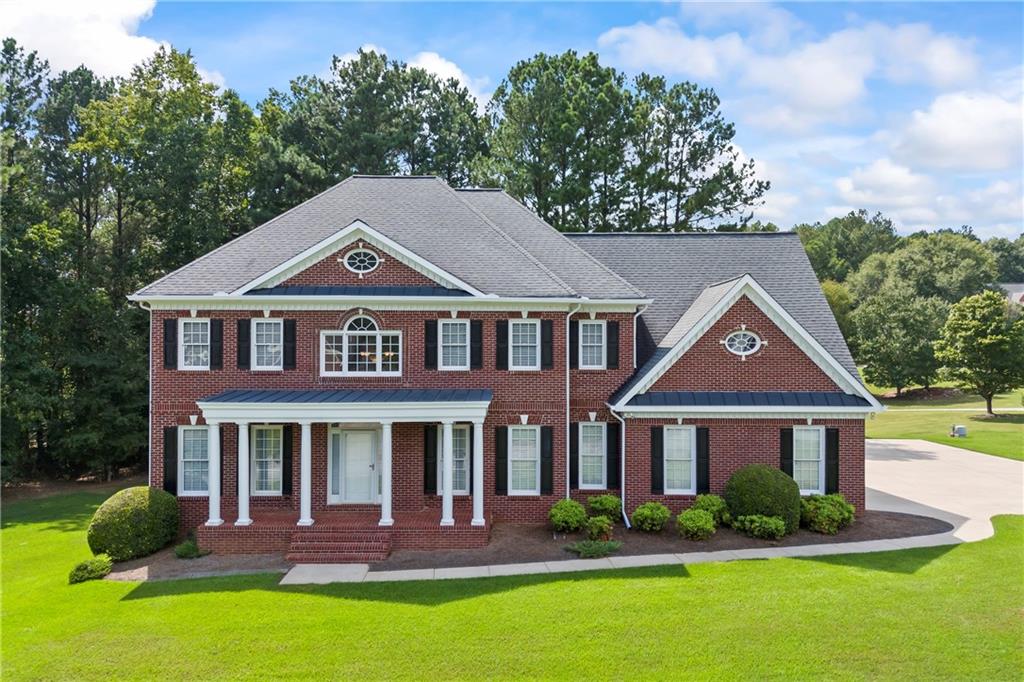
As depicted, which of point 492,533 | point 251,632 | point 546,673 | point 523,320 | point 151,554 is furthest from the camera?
point 523,320

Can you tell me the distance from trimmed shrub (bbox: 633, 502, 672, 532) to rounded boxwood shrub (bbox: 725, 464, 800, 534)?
1876 mm

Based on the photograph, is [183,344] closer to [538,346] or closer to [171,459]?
[171,459]

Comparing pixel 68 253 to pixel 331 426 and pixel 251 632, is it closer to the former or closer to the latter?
pixel 331 426

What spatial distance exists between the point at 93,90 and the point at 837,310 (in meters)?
64.8

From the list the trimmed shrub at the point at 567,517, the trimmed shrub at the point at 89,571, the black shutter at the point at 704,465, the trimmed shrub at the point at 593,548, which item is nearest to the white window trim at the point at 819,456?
the black shutter at the point at 704,465

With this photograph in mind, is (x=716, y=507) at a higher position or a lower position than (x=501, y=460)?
lower

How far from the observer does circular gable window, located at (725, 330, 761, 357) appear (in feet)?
59.9

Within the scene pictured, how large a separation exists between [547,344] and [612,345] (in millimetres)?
2078

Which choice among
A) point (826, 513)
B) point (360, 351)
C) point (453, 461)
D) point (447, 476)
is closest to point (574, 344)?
point (453, 461)

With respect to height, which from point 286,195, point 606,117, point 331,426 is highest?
point 606,117

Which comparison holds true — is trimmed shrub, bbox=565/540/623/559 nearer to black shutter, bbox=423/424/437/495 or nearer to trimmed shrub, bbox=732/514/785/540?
trimmed shrub, bbox=732/514/785/540

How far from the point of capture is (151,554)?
15945 mm

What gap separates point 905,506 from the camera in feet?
65.9

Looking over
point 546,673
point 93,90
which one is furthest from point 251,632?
point 93,90
